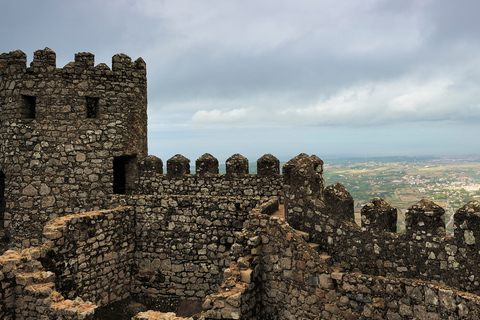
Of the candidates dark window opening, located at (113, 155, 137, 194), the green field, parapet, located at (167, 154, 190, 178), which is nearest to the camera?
the green field

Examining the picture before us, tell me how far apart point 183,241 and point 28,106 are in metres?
6.41

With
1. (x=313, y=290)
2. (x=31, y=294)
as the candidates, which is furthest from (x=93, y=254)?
(x=313, y=290)

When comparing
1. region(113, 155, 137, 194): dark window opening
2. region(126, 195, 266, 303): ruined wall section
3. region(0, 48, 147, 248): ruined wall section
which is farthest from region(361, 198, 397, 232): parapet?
region(113, 155, 137, 194): dark window opening

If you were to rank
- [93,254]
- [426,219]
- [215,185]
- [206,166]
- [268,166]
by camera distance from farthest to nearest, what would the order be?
[206,166], [215,185], [268,166], [93,254], [426,219]

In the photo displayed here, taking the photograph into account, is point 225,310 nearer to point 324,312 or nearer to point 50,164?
point 324,312

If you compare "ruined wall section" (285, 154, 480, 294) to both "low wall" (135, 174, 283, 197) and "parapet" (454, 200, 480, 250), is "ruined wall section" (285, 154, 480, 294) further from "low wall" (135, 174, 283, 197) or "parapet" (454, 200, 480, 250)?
"low wall" (135, 174, 283, 197)

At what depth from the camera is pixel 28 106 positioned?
1084cm

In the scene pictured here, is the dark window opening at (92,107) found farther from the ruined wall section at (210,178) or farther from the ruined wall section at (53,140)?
the ruined wall section at (210,178)

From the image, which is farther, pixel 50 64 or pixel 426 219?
pixel 50 64

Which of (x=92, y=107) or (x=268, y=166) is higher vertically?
(x=92, y=107)

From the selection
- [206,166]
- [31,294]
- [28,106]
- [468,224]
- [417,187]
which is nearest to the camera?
[468,224]

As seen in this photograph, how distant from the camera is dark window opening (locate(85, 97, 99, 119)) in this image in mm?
10945

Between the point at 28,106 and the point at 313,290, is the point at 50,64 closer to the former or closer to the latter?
the point at 28,106

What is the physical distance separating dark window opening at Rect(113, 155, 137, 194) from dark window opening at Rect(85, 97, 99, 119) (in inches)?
60.3
